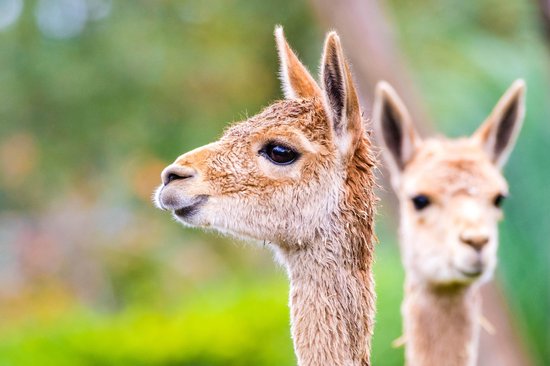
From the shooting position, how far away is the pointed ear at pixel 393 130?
4781 millimetres

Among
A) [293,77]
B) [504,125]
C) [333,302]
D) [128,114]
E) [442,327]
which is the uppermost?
[128,114]

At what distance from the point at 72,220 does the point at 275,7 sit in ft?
18.2

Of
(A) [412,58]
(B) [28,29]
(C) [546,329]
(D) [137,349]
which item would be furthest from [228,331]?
(B) [28,29]

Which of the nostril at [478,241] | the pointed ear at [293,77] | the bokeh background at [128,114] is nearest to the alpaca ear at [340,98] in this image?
the pointed ear at [293,77]

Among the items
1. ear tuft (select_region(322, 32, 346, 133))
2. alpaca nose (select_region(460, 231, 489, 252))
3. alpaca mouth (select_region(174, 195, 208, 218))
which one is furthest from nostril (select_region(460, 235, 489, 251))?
alpaca mouth (select_region(174, 195, 208, 218))

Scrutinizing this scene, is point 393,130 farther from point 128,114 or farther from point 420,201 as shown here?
point 128,114

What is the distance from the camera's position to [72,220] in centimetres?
1798

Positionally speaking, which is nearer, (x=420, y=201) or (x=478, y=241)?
(x=478, y=241)

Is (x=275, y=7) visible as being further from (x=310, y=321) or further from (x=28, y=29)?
(x=310, y=321)

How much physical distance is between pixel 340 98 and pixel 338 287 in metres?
0.63

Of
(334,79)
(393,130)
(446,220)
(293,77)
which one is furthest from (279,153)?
(393,130)

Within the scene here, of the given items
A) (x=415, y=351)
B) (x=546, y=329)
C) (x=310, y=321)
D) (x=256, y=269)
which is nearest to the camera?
(x=310, y=321)

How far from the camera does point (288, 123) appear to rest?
332 cm

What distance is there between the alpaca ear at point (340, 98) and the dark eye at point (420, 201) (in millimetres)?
1294
